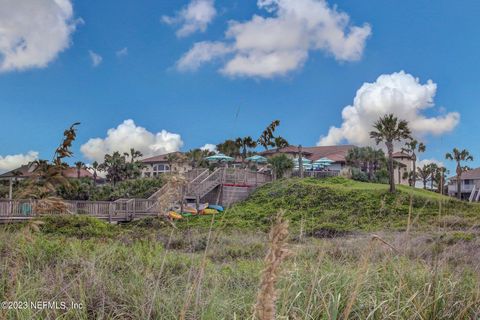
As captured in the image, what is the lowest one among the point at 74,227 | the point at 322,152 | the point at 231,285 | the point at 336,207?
the point at 74,227

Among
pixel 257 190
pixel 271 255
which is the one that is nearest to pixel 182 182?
pixel 271 255

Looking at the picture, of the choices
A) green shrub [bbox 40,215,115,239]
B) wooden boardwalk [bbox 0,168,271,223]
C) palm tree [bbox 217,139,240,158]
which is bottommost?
green shrub [bbox 40,215,115,239]

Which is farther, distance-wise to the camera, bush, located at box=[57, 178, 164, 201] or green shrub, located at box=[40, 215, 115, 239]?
bush, located at box=[57, 178, 164, 201]

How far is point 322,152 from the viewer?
67188 mm

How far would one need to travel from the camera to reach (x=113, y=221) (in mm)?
27406

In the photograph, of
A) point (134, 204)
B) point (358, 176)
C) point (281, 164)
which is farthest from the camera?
point (358, 176)

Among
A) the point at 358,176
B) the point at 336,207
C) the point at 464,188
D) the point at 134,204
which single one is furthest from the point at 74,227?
the point at 464,188

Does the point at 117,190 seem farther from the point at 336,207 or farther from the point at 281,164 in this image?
the point at 336,207

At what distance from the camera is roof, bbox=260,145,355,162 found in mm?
61391

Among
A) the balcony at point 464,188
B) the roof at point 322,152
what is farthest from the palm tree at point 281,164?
the balcony at point 464,188

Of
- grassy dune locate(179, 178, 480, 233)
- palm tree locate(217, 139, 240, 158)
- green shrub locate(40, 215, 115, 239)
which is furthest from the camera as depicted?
palm tree locate(217, 139, 240, 158)

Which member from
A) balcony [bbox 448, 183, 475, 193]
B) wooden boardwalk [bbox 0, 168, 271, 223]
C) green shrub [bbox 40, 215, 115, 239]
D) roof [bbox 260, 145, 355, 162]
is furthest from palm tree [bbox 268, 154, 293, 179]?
balcony [bbox 448, 183, 475, 193]

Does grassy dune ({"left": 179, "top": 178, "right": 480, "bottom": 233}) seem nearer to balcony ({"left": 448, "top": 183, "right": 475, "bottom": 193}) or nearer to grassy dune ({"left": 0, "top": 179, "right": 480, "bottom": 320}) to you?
grassy dune ({"left": 0, "top": 179, "right": 480, "bottom": 320})

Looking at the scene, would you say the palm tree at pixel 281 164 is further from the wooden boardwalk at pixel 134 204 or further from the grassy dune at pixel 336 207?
the grassy dune at pixel 336 207
